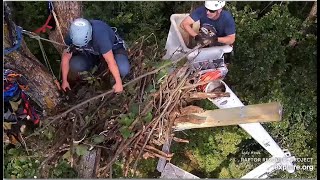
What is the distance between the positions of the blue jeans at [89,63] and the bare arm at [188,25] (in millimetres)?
376

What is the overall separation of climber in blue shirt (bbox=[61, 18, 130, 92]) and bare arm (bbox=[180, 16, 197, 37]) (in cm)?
37

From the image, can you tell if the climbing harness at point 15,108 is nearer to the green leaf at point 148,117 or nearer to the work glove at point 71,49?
the work glove at point 71,49

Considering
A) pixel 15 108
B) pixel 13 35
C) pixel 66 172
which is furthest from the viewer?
pixel 66 172

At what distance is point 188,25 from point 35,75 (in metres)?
0.88

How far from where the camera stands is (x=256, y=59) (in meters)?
4.05

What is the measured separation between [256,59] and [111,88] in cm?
177

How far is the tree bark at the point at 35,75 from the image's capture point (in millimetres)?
2438

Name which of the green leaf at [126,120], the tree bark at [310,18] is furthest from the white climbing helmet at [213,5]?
the tree bark at [310,18]

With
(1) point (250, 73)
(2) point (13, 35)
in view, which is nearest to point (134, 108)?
(2) point (13, 35)

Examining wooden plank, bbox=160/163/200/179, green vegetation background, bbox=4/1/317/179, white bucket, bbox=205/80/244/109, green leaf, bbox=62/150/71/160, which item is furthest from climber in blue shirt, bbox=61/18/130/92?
green vegetation background, bbox=4/1/317/179

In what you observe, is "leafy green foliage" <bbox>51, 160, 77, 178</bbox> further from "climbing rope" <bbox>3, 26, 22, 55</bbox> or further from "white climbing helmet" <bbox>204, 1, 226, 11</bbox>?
"white climbing helmet" <bbox>204, 1, 226, 11</bbox>

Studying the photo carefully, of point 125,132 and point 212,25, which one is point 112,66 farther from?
point 212,25

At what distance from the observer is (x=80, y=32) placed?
2334 mm

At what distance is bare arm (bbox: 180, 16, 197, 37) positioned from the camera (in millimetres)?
2705
